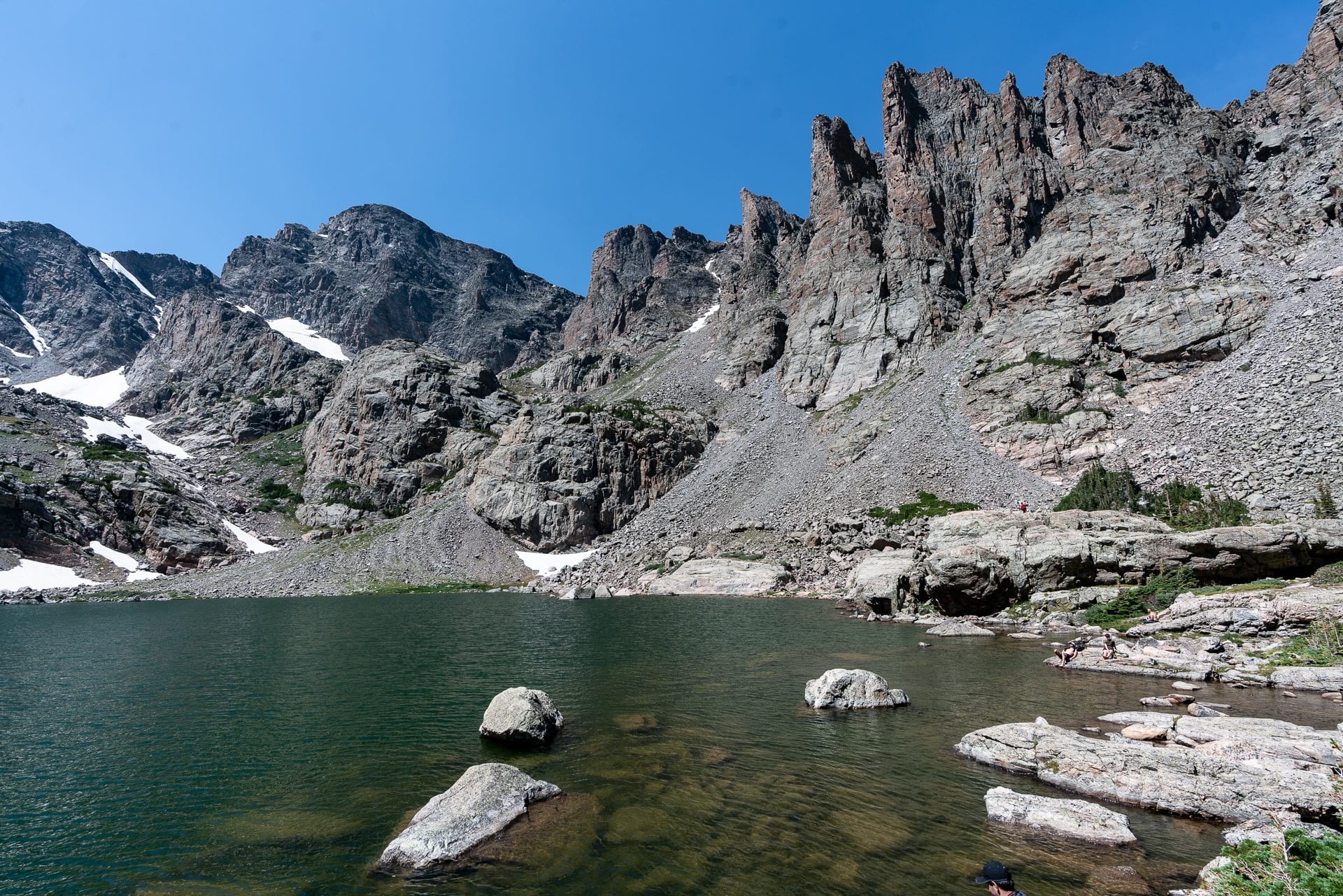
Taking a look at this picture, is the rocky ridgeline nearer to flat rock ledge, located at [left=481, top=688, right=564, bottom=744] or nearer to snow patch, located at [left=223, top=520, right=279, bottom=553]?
snow patch, located at [left=223, top=520, right=279, bottom=553]

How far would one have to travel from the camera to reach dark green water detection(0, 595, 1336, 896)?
12.3 meters

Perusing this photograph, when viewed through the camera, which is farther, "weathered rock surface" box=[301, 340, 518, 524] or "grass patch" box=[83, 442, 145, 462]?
"weathered rock surface" box=[301, 340, 518, 524]

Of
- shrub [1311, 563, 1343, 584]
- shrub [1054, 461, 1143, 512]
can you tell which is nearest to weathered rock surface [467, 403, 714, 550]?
shrub [1054, 461, 1143, 512]

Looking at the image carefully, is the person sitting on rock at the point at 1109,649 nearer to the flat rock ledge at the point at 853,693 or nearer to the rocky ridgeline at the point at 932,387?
the flat rock ledge at the point at 853,693

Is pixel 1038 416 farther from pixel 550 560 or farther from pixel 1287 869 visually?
pixel 1287 869

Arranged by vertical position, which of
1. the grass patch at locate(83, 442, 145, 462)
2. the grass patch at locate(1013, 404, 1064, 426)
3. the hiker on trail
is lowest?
the hiker on trail

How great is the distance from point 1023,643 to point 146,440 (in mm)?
224865

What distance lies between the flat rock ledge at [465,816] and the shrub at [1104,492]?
68680mm

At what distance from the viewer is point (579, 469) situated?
4909 inches

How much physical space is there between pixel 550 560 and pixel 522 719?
95.1 metres

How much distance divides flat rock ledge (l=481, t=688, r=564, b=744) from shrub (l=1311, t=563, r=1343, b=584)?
4201cm

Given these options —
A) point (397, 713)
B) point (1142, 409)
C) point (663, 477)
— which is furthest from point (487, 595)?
point (1142, 409)

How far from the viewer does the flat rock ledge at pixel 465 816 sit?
12664 millimetres

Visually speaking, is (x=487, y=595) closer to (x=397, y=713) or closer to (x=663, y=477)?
(x=663, y=477)
